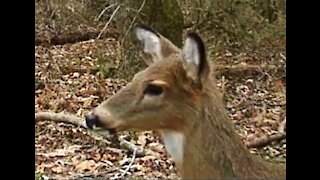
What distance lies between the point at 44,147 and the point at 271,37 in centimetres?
379

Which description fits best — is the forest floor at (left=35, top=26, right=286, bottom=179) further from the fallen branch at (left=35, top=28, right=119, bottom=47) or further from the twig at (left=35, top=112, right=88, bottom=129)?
the twig at (left=35, top=112, right=88, bottom=129)

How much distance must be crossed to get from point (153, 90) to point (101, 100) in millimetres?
5049

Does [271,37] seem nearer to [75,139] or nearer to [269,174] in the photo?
[75,139]

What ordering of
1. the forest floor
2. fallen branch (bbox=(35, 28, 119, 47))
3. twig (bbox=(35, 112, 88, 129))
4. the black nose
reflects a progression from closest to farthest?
the black nose
the forest floor
twig (bbox=(35, 112, 88, 129))
fallen branch (bbox=(35, 28, 119, 47))

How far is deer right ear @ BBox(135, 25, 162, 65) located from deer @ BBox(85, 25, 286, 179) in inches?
7.6

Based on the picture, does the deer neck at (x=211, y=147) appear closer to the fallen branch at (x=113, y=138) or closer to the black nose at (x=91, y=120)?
the black nose at (x=91, y=120)

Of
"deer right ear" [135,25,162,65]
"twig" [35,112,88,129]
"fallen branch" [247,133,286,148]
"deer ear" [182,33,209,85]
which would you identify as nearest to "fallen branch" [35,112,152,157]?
"twig" [35,112,88,129]

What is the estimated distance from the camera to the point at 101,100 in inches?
347

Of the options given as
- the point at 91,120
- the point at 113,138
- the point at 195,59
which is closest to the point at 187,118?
the point at 195,59

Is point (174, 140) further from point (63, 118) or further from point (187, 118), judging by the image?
point (63, 118)

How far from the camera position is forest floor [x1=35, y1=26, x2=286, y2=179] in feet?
20.4
